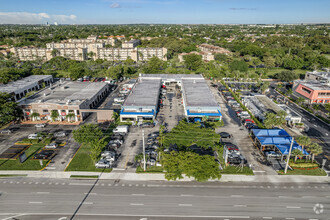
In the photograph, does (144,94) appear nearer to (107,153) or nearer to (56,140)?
(56,140)

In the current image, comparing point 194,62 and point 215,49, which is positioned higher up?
point 215,49

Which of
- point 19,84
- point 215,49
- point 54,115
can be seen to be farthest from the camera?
point 215,49

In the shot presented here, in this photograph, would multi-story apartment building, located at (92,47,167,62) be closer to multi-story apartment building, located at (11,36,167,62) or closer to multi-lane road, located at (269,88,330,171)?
multi-story apartment building, located at (11,36,167,62)

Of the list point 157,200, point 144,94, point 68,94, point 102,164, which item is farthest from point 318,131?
point 68,94

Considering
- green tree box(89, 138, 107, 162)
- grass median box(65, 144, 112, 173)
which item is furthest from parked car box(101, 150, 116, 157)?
grass median box(65, 144, 112, 173)

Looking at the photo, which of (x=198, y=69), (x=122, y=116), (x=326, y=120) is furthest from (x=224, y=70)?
(x=122, y=116)

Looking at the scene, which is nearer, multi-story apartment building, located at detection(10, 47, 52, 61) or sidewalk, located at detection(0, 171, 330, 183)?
sidewalk, located at detection(0, 171, 330, 183)

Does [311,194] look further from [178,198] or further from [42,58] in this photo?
[42,58]
